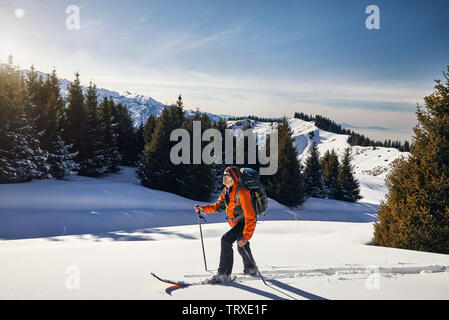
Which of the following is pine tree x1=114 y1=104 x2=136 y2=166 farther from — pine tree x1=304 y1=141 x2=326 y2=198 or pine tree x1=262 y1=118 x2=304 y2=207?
pine tree x1=304 y1=141 x2=326 y2=198

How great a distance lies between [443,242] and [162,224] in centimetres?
1534

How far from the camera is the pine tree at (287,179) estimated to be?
27172 mm

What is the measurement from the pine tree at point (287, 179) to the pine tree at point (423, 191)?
18.9 meters

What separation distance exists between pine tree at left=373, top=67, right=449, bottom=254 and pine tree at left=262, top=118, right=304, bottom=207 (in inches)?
745

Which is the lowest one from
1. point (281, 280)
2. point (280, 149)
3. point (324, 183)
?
point (324, 183)

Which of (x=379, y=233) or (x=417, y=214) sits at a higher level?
(x=417, y=214)

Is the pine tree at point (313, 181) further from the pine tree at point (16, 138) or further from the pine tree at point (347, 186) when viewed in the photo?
the pine tree at point (16, 138)

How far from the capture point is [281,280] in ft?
13.9

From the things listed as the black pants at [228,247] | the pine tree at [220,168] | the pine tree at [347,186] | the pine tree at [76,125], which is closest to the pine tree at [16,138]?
the pine tree at [76,125]

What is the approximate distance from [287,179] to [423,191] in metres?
20.1

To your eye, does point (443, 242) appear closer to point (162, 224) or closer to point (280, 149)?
point (162, 224)

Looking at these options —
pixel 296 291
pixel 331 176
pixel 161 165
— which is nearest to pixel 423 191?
pixel 296 291

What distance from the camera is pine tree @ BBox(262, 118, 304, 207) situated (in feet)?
89.1

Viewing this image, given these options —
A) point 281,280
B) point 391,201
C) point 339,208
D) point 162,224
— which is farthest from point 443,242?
point 339,208
